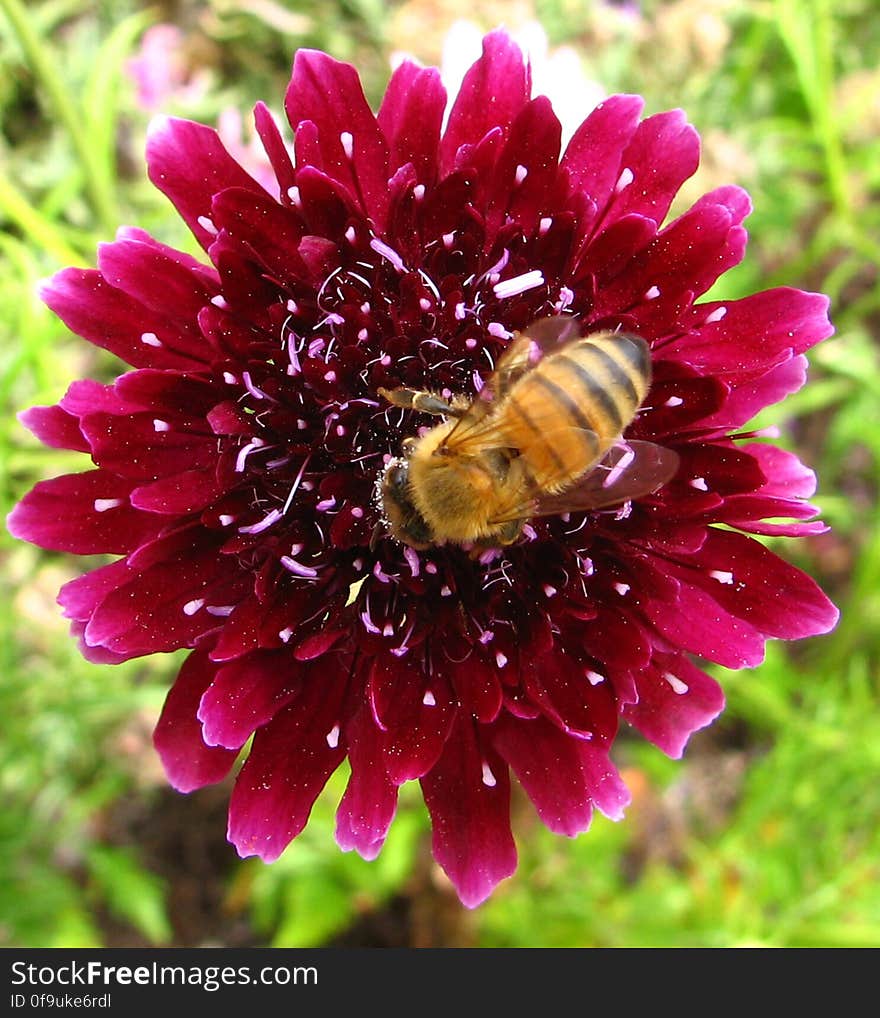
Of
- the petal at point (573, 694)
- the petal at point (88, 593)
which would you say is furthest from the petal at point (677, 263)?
the petal at point (88, 593)

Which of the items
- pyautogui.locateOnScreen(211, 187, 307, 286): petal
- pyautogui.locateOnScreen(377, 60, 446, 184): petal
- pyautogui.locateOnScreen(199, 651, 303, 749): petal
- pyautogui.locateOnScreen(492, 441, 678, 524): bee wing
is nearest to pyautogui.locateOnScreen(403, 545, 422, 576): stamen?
pyautogui.locateOnScreen(492, 441, 678, 524): bee wing

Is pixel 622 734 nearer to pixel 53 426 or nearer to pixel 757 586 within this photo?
pixel 757 586

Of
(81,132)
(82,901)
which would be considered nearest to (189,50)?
Answer: (81,132)

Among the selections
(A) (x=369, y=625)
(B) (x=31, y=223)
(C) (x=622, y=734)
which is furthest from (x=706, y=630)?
(C) (x=622, y=734)

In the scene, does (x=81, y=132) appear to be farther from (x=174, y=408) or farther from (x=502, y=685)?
(x=502, y=685)

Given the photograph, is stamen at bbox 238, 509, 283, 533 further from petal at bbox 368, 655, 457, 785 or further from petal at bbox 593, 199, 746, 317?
petal at bbox 593, 199, 746, 317
